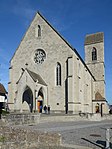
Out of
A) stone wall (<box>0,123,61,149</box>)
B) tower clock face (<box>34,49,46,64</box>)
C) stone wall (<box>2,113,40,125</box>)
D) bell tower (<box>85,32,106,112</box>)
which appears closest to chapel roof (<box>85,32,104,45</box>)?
bell tower (<box>85,32,106,112</box>)

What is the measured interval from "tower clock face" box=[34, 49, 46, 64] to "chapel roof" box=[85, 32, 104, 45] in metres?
22.1

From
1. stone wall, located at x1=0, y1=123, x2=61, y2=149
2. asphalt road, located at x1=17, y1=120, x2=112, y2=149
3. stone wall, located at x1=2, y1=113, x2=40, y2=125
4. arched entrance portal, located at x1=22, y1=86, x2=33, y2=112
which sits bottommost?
asphalt road, located at x1=17, y1=120, x2=112, y2=149

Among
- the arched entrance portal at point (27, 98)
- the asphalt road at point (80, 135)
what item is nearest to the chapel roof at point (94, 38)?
the arched entrance portal at point (27, 98)

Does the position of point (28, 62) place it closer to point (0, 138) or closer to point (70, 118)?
point (70, 118)

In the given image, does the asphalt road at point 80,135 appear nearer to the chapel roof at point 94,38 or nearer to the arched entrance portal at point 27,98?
the arched entrance portal at point 27,98

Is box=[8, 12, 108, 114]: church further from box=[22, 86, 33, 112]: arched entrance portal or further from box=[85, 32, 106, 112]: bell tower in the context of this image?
box=[85, 32, 106, 112]: bell tower

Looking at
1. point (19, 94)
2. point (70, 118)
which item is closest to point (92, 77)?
point (19, 94)

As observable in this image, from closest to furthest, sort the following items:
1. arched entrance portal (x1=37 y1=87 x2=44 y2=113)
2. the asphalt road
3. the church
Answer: the asphalt road, the church, arched entrance portal (x1=37 y1=87 x2=44 y2=113)

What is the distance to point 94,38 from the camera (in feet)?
194

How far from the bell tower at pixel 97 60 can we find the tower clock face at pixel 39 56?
63.0 ft

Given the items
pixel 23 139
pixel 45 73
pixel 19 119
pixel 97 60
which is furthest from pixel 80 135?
pixel 97 60

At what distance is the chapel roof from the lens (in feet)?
190

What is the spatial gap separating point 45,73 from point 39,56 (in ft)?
12.1

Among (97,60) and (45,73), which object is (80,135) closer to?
(45,73)
